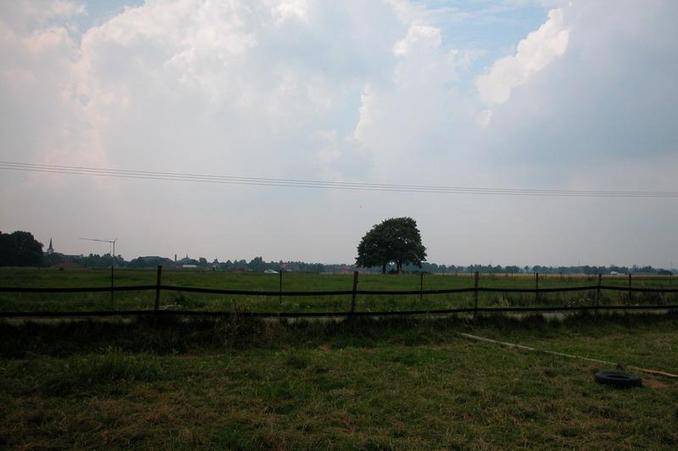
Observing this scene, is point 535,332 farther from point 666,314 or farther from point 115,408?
point 115,408

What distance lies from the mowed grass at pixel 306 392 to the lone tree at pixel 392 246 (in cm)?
5779

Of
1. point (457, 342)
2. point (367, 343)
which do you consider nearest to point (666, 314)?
point (457, 342)

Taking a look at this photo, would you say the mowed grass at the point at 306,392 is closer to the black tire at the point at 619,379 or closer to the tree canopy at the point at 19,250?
the black tire at the point at 619,379

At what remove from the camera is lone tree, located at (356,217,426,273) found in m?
69.1

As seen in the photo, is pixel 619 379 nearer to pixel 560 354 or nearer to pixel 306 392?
pixel 560 354

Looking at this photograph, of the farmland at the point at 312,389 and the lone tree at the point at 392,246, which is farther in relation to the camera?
the lone tree at the point at 392,246

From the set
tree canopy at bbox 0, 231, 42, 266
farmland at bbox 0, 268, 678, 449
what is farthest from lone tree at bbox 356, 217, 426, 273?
farmland at bbox 0, 268, 678, 449

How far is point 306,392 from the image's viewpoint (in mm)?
6617

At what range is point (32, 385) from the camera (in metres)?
6.62

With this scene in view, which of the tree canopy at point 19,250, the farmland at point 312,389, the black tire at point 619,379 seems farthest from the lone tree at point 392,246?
the black tire at point 619,379

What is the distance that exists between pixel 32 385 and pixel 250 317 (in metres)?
4.53

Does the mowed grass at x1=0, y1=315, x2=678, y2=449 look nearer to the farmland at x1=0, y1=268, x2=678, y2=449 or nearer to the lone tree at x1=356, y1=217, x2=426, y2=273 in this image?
the farmland at x1=0, y1=268, x2=678, y2=449

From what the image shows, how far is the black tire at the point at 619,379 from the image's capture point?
7.22m

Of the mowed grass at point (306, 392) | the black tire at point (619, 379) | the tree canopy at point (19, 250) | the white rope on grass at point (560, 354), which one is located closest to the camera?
the mowed grass at point (306, 392)
